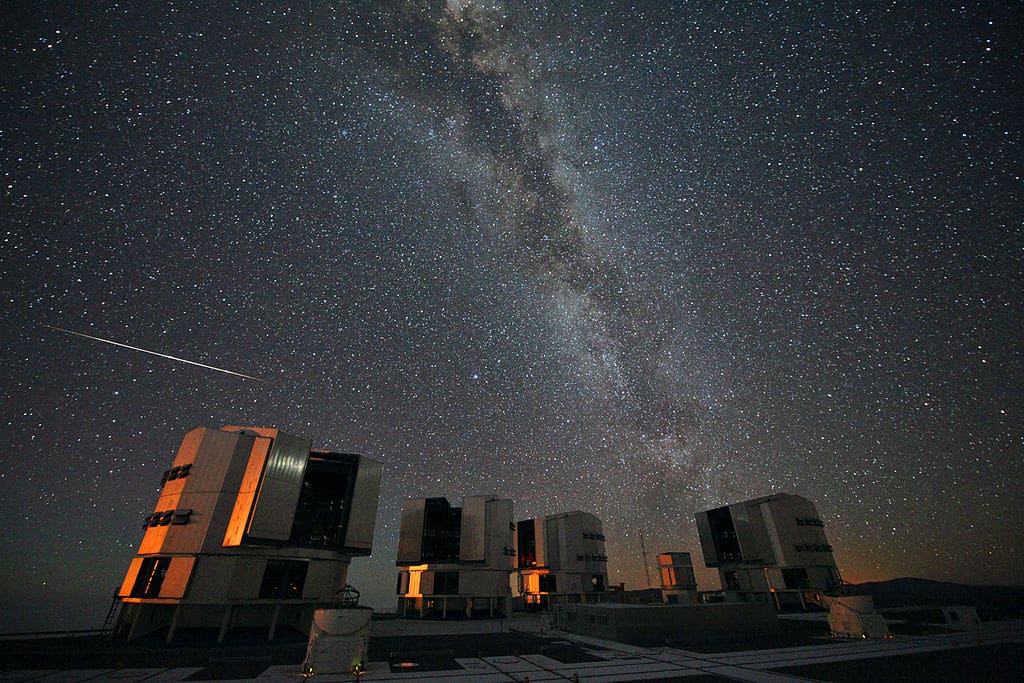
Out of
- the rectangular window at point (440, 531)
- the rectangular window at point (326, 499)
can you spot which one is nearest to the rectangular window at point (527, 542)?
the rectangular window at point (440, 531)

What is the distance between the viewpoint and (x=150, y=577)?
36.5 m

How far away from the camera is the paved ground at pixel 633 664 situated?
2092 cm

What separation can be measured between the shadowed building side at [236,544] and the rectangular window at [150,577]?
0.09 m

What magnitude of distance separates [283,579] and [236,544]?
20.0 ft

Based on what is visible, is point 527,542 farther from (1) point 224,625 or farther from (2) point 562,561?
(1) point 224,625

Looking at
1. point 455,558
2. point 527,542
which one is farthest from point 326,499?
point 527,542

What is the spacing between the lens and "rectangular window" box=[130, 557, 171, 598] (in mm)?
35875

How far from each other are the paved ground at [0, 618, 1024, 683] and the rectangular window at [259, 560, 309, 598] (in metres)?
7.55

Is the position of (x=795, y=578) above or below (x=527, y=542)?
below

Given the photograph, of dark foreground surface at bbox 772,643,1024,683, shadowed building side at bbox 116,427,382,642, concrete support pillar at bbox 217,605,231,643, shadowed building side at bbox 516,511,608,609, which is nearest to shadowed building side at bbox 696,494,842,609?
shadowed building side at bbox 516,511,608,609

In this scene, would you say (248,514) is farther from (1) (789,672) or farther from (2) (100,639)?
(1) (789,672)

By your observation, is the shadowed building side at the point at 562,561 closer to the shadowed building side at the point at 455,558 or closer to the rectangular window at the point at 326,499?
the shadowed building side at the point at 455,558

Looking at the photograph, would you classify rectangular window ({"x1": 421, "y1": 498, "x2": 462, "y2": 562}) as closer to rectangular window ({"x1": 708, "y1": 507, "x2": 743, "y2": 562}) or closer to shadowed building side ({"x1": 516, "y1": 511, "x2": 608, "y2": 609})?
shadowed building side ({"x1": 516, "y1": 511, "x2": 608, "y2": 609})

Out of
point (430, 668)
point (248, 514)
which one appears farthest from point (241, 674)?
point (248, 514)
